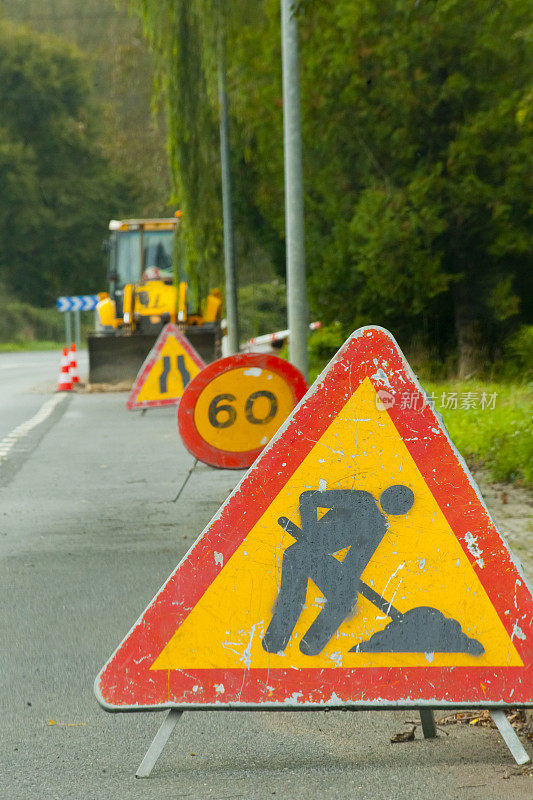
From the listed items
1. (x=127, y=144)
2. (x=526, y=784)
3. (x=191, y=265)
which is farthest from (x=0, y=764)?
(x=127, y=144)

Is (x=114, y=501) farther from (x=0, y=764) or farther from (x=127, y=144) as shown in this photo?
(x=127, y=144)

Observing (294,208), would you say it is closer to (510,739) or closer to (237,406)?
(237,406)

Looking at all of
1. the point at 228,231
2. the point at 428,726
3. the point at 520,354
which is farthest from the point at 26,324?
the point at 428,726

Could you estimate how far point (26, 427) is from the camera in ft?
54.1

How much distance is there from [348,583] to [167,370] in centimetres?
1113

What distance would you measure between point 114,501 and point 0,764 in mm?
5868

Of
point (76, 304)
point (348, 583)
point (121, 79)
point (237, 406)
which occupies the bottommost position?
point (348, 583)

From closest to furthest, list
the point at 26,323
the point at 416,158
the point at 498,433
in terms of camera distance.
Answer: the point at 498,433, the point at 416,158, the point at 26,323

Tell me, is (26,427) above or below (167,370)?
below

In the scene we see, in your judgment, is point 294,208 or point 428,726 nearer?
point 428,726

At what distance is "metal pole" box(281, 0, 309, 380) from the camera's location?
571 inches

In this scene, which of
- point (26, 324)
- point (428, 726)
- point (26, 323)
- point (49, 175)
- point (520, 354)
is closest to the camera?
point (428, 726)

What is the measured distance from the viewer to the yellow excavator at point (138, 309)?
24578 mm

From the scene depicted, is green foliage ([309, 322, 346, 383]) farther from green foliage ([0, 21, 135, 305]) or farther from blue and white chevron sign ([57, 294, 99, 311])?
green foliage ([0, 21, 135, 305])
